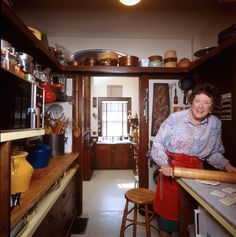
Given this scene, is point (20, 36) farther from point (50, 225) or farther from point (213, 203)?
point (213, 203)

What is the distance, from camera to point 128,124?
5.89 metres

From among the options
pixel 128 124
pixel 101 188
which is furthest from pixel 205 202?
pixel 128 124

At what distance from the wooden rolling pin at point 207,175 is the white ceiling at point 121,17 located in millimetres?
1633

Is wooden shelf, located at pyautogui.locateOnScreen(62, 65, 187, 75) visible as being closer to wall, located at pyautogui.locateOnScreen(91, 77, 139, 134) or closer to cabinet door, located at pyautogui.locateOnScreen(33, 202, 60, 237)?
cabinet door, located at pyautogui.locateOnScreen(33, 202, 60, 237)

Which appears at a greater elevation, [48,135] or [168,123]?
[168,123]

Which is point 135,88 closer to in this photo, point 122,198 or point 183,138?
point 122,198

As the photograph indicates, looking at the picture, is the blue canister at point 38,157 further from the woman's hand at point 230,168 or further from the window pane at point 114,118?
the window pane at point 114,118

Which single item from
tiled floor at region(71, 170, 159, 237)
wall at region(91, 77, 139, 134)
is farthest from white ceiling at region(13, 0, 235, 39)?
wall at region(91, 77, 139, 134)

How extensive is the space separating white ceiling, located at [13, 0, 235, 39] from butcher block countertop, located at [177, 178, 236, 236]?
1722mm

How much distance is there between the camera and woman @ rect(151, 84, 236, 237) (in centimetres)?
160

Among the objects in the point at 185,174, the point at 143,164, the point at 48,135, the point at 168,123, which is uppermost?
the point at 168,123

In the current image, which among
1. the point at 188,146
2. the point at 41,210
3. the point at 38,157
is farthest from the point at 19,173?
the point at 188,146

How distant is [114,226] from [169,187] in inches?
43.5

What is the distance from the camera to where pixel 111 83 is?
19.0 ft
